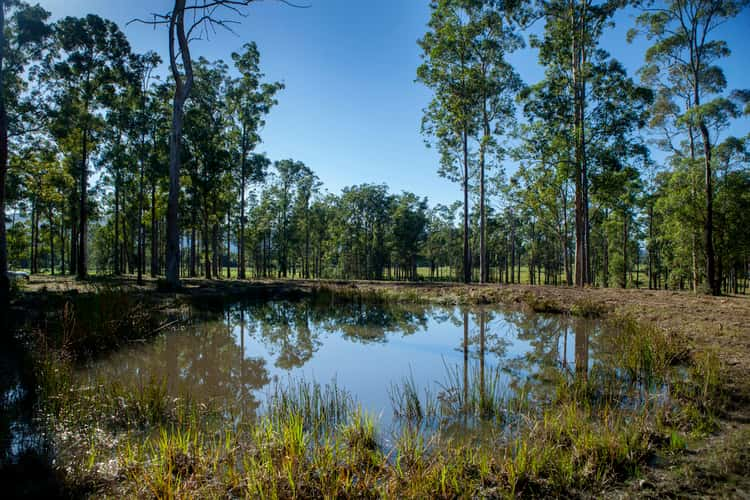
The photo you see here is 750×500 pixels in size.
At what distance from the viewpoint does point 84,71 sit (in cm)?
1873

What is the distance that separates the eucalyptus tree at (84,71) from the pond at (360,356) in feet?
43.9

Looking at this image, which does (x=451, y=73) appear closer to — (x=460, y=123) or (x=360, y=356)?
(x=460, y=123)

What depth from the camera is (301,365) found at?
22.9ft

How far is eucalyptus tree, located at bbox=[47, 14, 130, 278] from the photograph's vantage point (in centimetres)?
1758

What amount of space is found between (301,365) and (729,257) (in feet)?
99.6

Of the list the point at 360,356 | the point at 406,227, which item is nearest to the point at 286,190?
the point at 406,227

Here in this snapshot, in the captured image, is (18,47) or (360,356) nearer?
(360,356)

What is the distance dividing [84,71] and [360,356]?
71.1 ft

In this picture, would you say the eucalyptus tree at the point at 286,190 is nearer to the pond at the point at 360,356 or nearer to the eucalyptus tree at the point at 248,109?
the eucalyptus tree at the point at 248,109

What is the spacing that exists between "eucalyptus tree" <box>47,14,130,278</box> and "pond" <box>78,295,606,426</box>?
13.4m

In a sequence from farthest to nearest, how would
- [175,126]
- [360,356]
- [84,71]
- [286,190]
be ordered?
[286,190] → [84,71] → [175,126] → [360,356]

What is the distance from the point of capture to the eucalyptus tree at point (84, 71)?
1758 centimetres

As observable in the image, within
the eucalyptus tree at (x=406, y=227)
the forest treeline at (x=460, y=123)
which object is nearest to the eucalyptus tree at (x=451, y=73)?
the forest treeline at (x=460, y=123)

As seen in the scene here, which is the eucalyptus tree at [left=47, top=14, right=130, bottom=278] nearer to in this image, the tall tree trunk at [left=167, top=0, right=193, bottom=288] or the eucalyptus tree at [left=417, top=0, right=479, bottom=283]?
the tall tree trunk at [left=167, top=0, right=193, bottom=288]
